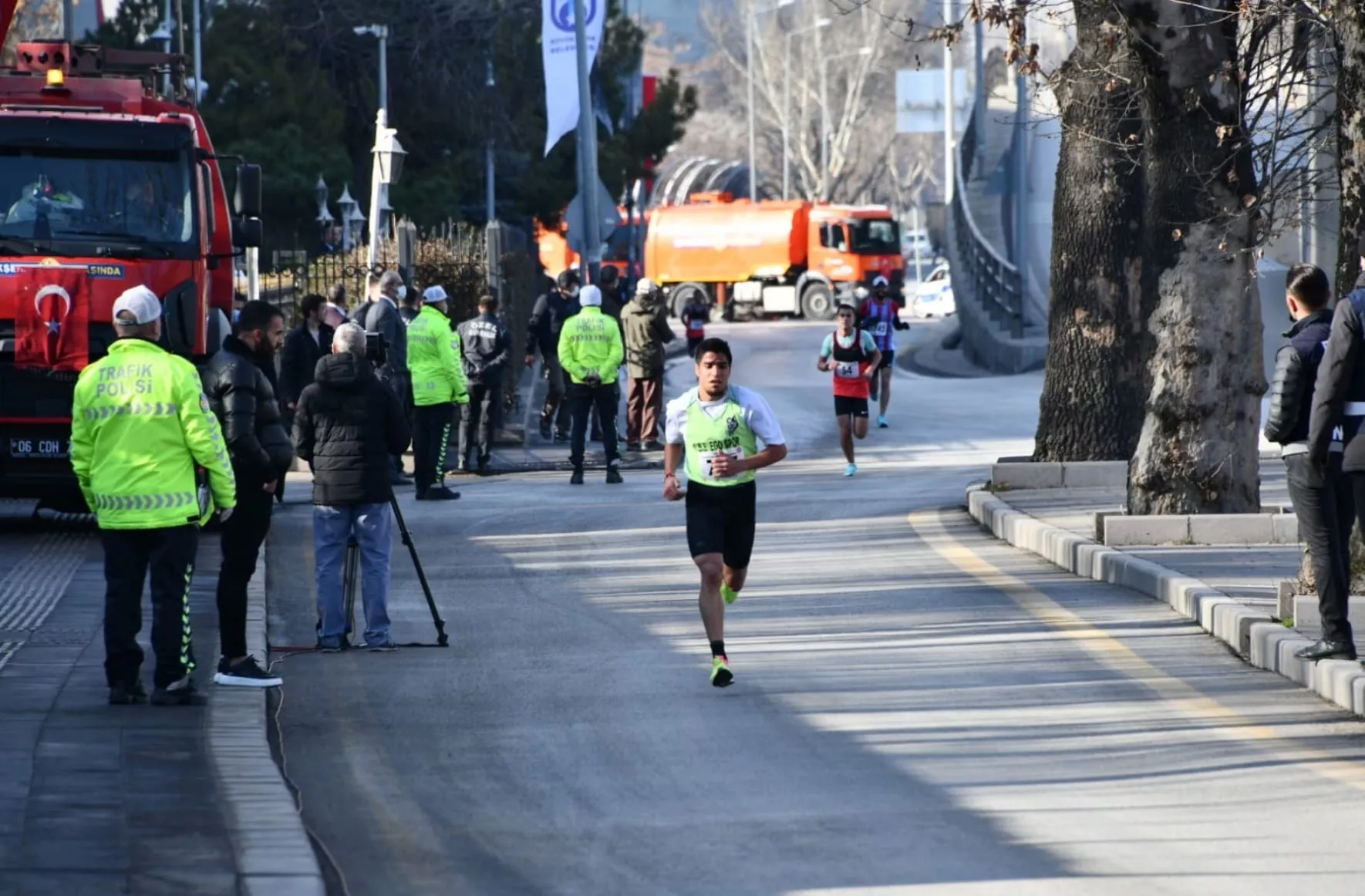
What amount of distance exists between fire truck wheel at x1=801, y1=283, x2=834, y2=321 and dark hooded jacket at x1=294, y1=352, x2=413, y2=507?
5327 cm

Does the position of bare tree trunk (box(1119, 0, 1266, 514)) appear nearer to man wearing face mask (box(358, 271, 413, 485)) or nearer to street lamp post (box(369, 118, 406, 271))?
man wearing face mask (box(358, 271, 413, 485))

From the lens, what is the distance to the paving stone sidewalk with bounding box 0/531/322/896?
6480mm

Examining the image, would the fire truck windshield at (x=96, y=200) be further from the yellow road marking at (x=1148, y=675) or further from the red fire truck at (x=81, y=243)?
the yellow road marking at (x=1148, y=675)

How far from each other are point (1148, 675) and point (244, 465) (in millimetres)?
4294

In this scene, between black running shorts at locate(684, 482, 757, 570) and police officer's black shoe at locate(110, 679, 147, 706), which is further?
black running shorts at locate(684, 482, 757, 570)

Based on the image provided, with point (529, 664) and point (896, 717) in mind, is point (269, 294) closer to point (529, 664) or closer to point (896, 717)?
point (529, 664)

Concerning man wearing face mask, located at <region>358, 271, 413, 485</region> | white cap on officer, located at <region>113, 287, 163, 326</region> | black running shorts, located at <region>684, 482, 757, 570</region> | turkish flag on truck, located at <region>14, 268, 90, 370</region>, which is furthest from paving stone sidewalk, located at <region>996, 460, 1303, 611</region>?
turkish flag on truck, located at <region>14, 268, 90, 370</region>

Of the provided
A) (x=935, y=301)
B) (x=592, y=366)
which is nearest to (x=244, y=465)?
(x=592, y=366)

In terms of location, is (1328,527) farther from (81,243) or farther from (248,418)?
(81,243)

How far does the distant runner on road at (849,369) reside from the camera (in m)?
21.6

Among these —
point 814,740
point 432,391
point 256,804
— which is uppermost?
point 432,391

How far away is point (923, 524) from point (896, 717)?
7890 millimetres

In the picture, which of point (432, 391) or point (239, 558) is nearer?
point (239, 558)

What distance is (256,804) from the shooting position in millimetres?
7484
